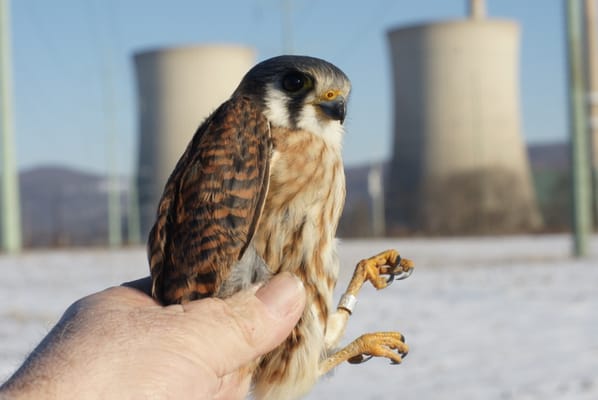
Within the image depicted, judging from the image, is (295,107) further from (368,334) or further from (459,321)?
(459,321)

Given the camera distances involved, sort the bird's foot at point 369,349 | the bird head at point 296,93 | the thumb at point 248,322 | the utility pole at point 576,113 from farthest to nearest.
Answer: the utility pole at point 576,113 → the bird's foot at point 369,349 → the bird head at point 296,93 → the thumb at point 248,322

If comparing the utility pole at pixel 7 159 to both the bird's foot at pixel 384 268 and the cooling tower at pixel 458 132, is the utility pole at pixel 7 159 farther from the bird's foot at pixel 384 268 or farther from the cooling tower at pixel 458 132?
the bird's foot at pixel 384 268

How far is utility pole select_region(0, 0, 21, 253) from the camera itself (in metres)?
20.6

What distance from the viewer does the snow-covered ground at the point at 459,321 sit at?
6547mm

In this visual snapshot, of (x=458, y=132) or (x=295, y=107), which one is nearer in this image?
(x=295, y=107)

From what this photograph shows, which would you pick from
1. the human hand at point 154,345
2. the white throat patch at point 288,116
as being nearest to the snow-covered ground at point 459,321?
the human hand at point 154,345

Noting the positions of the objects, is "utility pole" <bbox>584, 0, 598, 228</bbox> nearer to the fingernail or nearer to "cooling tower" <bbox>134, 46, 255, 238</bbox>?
"cooling tower" <bbox>134, 46, 255, 238</bbox>

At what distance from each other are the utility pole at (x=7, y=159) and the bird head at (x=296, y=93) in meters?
19.2

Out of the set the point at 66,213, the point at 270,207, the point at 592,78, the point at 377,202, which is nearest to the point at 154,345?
the point at 270,207

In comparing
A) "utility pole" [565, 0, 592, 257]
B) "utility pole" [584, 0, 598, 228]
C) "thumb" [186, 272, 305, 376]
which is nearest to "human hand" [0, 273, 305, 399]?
"thumb" [186, 272, 305, 376]

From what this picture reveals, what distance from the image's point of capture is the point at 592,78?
34.1 m

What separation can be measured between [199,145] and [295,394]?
0.71 m

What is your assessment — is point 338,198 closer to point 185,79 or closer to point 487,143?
point 185,79

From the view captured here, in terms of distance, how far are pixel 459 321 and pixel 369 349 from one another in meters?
6.64
